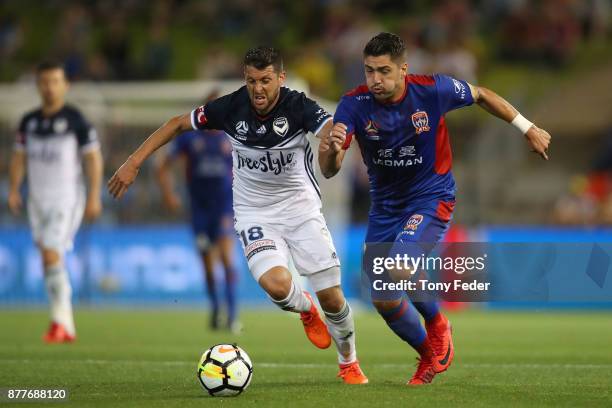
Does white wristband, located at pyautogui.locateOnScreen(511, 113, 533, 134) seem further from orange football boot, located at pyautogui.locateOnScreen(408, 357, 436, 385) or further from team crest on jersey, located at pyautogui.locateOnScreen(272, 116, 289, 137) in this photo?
orange football boot, located at pyautogui.locateOnScreen(408, 357, 436, 385)

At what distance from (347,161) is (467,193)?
2.12 metres

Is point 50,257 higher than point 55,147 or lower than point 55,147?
lower

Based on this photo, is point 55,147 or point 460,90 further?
point 55,147

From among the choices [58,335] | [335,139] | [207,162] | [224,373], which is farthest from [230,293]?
[335,139]

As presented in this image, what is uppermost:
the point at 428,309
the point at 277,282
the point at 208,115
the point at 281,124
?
the point at 208,115

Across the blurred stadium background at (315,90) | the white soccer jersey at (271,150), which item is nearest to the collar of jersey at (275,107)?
the white soccer jersey at (271,150)

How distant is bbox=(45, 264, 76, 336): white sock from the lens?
12266mm

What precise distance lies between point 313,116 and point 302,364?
2.59 m

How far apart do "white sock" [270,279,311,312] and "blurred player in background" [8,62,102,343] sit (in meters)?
4.34

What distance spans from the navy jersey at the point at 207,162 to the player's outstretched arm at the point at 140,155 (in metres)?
6.05

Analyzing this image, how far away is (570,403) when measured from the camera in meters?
7.18

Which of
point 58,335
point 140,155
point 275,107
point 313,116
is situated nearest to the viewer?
point 140,155

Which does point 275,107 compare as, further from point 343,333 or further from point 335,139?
point 343,333

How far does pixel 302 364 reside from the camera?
991 cm
